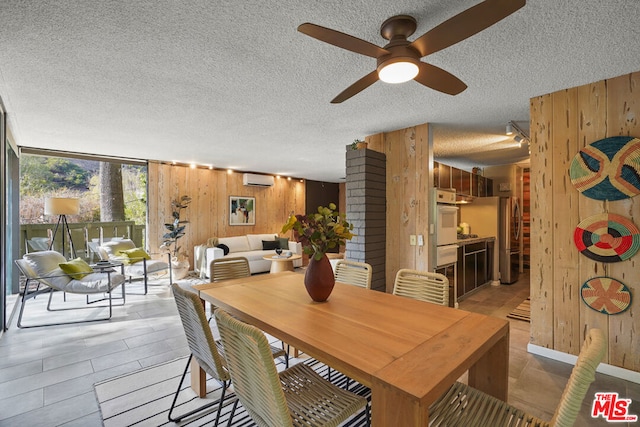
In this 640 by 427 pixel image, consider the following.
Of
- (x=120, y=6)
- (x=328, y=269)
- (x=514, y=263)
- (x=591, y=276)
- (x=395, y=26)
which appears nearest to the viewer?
(x=120, y=6)

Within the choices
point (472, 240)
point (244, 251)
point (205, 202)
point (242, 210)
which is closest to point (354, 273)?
point (472, 240)

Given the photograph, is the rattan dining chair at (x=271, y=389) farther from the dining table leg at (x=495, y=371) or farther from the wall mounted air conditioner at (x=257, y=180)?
the wall mounted air conditioner at (x=257, y=180)

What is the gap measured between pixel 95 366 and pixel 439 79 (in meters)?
3.45

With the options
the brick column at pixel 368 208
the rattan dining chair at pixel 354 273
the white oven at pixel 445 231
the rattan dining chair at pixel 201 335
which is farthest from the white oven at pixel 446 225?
the rattan dining chair at pixel 201 335

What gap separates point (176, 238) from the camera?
5.94m

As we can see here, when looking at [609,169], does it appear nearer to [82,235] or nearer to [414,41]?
[414,41]

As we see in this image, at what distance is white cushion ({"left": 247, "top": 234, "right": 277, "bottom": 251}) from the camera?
693cm

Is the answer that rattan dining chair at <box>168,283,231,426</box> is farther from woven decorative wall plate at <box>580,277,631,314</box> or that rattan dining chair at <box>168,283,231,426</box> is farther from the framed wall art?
the framed wall art

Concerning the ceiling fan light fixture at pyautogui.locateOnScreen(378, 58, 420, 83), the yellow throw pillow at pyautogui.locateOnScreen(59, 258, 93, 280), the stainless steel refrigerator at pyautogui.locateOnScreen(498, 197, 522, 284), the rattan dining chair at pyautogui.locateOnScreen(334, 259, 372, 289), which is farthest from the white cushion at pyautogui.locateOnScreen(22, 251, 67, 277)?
the stainless steel refrigerator at pyautogui.locateOnScreen(498, 197, 522, 284)

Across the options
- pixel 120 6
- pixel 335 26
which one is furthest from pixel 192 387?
pixel 335 26

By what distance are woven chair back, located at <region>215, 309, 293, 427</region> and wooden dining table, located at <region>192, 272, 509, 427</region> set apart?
0.71 ft

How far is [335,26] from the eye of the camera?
176 cm

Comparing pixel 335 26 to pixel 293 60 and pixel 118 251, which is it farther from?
pixel 118 251

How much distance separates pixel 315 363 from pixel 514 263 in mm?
5216
